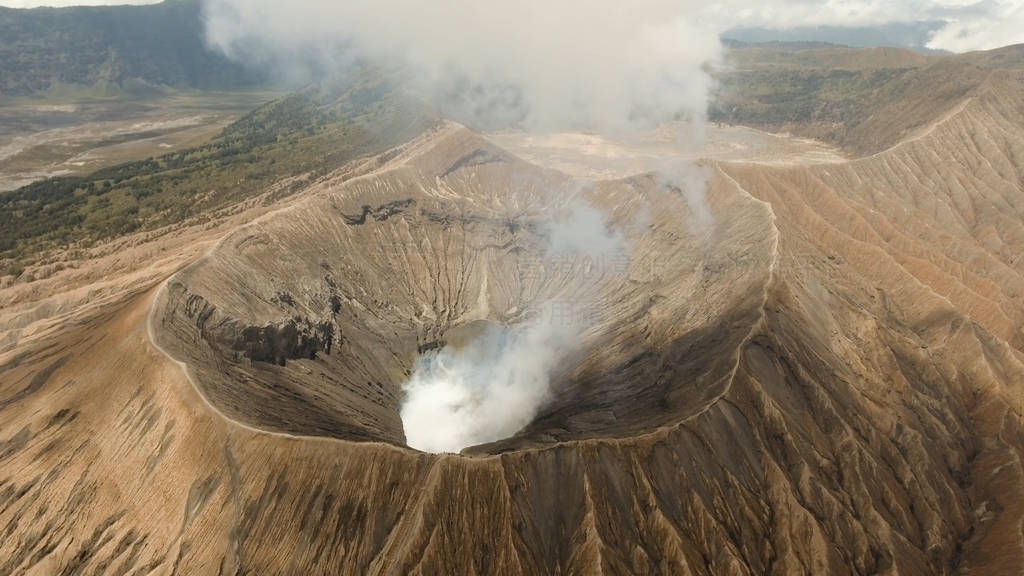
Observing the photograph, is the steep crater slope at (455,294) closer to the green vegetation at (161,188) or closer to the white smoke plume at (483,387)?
the white smoke plume at (483,387)

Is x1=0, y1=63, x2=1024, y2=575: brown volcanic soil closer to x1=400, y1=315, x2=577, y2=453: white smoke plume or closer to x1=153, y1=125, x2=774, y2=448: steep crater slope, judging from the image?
x1=153, y1=125, x2=774, y2=448: steep crater slope

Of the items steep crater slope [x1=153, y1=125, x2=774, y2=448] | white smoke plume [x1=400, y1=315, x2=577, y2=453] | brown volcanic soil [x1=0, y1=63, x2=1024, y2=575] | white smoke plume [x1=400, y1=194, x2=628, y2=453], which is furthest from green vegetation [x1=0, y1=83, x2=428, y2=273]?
white smoke plume [x1=400, y1=194, x2=628, y2=453]

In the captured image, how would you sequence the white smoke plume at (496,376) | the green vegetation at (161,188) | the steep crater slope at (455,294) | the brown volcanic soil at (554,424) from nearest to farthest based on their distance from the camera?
1. the brown volcanic soil at (554,424)
2. the steep crater slope at (455,294)
3. the white smoke plume at (496,376)
4. the green vegetation at (161,188)

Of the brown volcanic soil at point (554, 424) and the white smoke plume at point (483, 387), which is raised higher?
the brown volcanic soil at point (554, 424)

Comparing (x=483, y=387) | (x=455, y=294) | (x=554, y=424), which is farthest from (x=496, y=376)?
(x=554, y=424)

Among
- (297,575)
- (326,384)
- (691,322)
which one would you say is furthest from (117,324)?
(691,322)

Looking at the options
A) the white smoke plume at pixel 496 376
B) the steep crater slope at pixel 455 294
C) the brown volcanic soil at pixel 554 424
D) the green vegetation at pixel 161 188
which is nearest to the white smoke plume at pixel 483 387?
the white smoke plume at pixel 496 376

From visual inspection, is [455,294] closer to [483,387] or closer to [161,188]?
[483,387]
